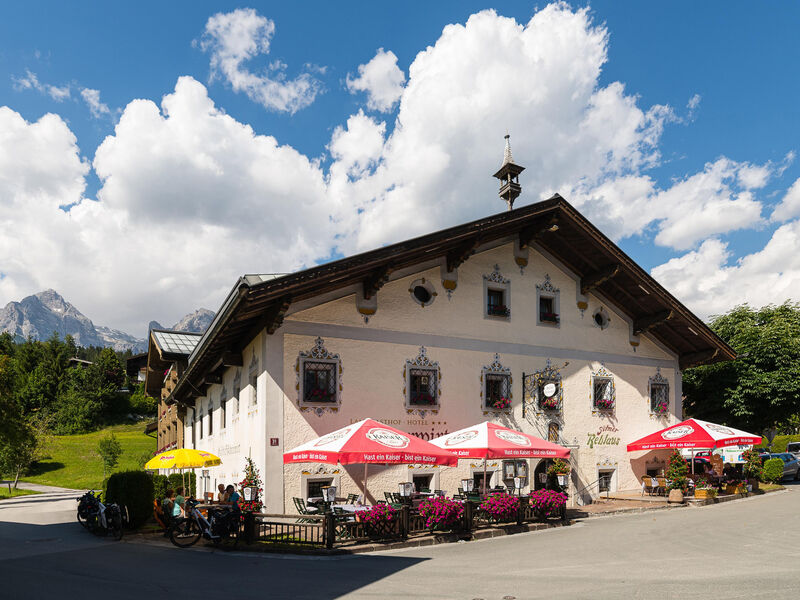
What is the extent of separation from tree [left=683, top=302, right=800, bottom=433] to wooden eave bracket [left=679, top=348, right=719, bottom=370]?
19.0 ft

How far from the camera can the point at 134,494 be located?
18781 mm

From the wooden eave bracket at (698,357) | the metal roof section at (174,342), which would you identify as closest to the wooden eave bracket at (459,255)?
the wooden eave bracket at (698,357)

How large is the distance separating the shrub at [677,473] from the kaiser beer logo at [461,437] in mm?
9423

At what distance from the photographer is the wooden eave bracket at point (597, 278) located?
23.6m

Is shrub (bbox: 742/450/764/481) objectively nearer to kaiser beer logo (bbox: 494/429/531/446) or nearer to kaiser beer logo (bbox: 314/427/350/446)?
kaiser beer logo (bbox: 494/429/531/446)

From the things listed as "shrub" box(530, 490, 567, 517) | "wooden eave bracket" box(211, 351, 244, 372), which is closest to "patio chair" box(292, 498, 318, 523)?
"wooden eave bracket" box(211, 351, 244, 372)

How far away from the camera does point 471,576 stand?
35.9ft

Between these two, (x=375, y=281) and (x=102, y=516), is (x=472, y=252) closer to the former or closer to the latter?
(x=375, y=281)

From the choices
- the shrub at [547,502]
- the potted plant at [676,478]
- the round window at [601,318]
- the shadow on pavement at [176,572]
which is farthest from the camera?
the round window at [601,318]

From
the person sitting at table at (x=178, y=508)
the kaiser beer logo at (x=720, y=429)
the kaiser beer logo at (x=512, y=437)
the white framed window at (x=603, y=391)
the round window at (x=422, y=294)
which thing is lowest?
the person sitting at table at (x=178, y=508)

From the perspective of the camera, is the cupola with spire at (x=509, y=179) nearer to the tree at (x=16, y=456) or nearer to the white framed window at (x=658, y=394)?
the white framed window at (x=658, y=394)

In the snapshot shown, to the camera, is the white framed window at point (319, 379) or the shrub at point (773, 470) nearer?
the white framed window at point (319, 379)

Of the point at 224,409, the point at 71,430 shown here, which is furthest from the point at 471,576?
the point at 71,430

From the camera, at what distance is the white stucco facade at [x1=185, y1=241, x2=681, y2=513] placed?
18.3 metres
